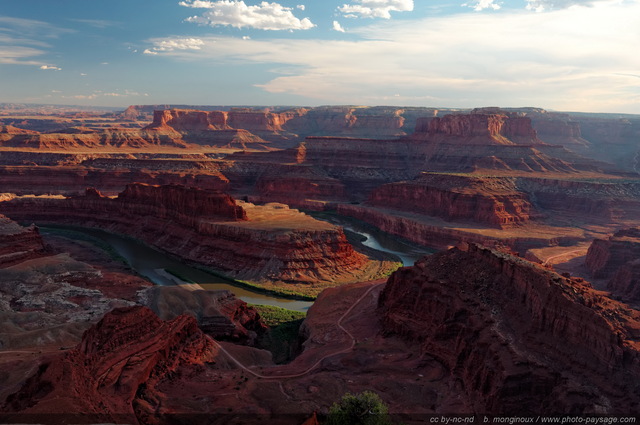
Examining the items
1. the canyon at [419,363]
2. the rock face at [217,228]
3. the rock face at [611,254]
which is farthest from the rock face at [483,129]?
the canyon at [419,363]

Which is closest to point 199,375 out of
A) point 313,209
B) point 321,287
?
point 321,287

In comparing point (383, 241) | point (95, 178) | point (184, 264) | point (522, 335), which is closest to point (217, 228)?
point (184, 264)

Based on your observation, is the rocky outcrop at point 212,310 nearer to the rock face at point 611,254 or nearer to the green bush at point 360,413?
the green bush at point 360,413

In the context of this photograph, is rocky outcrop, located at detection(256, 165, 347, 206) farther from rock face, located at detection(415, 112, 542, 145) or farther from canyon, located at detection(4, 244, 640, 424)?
canyon, located at detection(4, 244, 640, 424)

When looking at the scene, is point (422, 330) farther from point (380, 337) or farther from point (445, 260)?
point (445, 260)

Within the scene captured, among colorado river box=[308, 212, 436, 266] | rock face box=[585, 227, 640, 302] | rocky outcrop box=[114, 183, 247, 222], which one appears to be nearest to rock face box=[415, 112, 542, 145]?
colorado river box=[308, 212, 436, 266]
